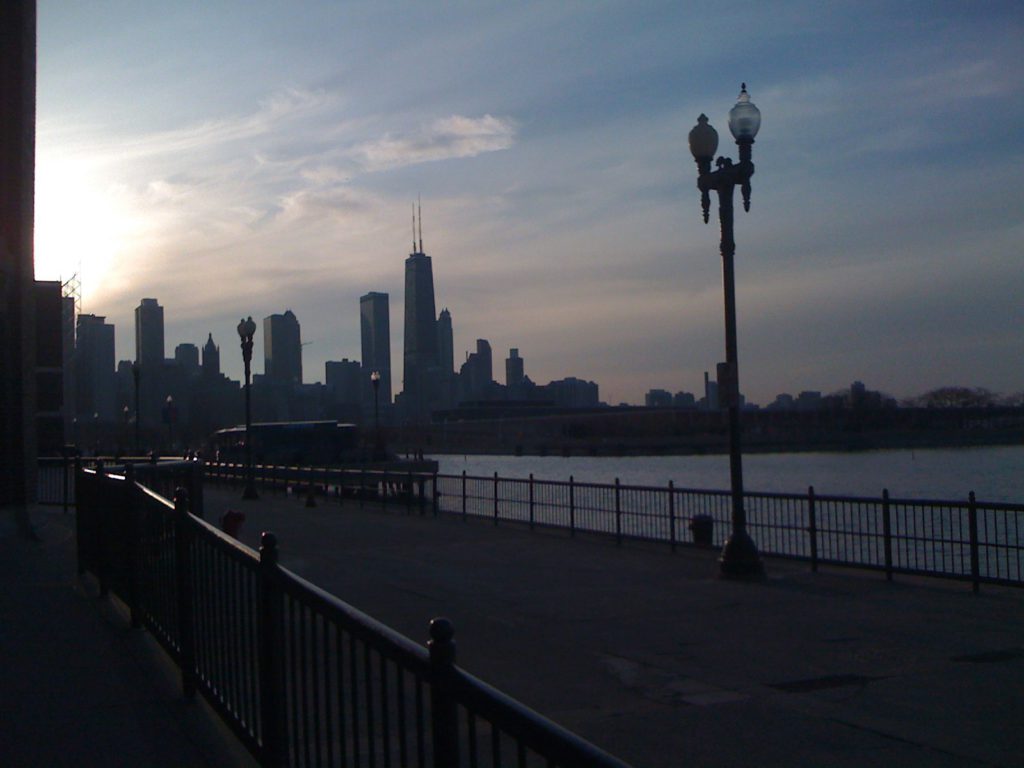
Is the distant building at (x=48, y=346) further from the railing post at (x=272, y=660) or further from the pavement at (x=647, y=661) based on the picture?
the railing post at (x=272, y=660)

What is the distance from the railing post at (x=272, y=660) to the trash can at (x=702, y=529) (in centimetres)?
1302

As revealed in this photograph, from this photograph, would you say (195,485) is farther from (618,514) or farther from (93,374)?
(93,374)

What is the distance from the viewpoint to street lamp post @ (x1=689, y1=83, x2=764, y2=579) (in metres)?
14.5

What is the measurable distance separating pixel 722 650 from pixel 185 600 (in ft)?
16.6

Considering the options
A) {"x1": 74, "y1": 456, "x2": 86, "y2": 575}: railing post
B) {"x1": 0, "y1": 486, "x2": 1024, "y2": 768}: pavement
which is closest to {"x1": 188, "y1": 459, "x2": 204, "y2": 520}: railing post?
{"x1": 0, "y1": 486, "x2": 1024, "y2": 768}: pavement

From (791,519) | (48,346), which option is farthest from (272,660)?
(48,346)

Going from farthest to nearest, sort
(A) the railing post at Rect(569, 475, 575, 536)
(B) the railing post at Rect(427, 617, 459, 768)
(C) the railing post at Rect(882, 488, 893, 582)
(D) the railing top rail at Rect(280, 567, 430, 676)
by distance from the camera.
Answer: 1. (A) the railing post at Rect(569, 475, 575, 536)
2. (C) the railing post at Rect(882, 488, 893, 582)
3. (D) the railing top rail at Rect(280, 567, 430, 676)
4. (B) the railing post at Rect(427, 617, 459, 768)

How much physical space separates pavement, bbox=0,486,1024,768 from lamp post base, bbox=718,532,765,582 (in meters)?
0.38

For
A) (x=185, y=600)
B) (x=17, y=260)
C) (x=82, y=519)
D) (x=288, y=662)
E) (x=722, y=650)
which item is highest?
(x=17, y=260)

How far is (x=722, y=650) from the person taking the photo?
389 inches

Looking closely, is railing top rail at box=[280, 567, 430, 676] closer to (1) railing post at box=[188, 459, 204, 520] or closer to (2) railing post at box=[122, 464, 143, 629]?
(2) railing post at box=[122, 464, 143, 629]

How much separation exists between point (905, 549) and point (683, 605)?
3937 millimetres

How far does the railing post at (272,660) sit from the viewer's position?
523 centimetres

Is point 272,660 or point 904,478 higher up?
point 272,660
